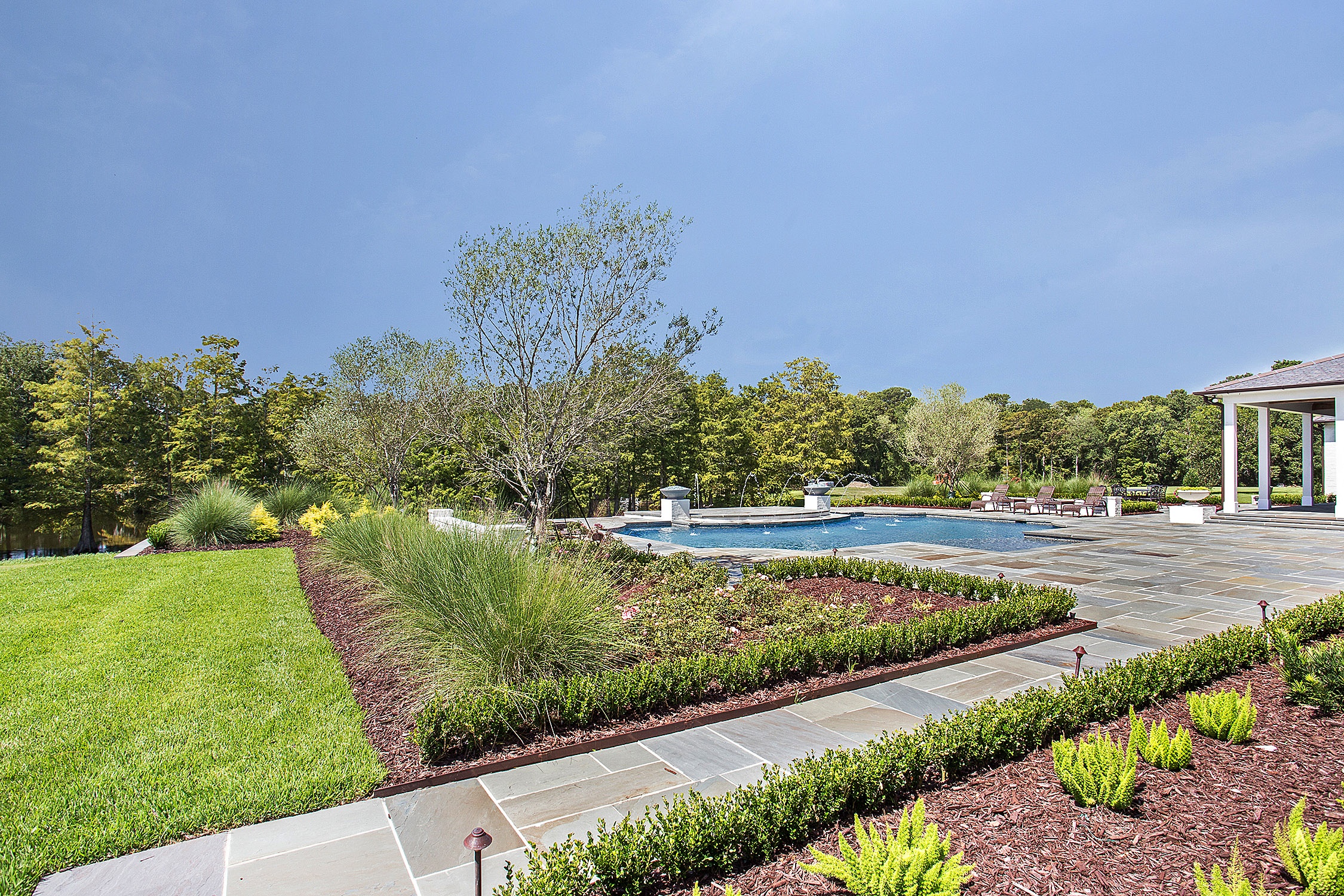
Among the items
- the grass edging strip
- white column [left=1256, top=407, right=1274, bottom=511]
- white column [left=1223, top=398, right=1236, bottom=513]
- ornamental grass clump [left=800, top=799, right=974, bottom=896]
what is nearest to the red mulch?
the grass edging strip

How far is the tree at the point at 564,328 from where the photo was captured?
27.0ft

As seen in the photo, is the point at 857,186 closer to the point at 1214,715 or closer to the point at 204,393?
the point at 204,393

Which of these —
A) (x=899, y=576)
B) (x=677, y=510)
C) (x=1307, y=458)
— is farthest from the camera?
(x=1307, y=458)

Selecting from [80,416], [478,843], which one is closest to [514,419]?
[478,843]

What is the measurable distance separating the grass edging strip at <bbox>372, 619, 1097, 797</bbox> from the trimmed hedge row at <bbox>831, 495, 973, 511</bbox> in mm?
16990

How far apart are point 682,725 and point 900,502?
66.5ft

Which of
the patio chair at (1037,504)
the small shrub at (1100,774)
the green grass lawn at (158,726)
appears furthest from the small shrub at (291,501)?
the patio chair at (1037,504)

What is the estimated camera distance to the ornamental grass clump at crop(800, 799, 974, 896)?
179 centimetres

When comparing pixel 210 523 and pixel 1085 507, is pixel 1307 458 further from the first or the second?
pixel 210 523

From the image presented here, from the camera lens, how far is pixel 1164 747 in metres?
2.74

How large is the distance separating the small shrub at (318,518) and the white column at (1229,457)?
21876mm

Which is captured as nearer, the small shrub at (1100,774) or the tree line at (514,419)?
the small shrub at (1100,774)

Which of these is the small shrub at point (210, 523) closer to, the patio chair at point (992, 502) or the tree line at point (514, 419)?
the tree line at point (514, 419)

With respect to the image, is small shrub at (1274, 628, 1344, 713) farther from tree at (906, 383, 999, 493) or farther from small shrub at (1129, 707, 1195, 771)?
tree at (906, 383, 999, 493)
